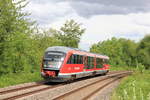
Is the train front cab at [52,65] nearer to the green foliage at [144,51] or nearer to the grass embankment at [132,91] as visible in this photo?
the grass embankment at [132,91]

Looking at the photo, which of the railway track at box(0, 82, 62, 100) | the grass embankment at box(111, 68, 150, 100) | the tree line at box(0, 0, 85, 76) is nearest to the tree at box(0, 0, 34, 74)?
the tree line at box(0, 0, 85, 76)

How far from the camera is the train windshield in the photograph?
1828cm

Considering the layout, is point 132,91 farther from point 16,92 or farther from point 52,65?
point 16,92

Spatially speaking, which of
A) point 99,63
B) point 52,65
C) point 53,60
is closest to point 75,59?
point 53,60

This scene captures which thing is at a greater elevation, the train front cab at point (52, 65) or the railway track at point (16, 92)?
the train front cab at point (52, 65)

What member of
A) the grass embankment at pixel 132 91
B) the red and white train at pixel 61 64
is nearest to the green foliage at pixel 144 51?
the grass embankment at pixel 132 91

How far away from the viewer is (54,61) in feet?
60.4

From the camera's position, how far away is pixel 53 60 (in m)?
18.5

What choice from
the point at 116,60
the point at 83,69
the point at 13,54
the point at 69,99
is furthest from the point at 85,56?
the point at 116,60

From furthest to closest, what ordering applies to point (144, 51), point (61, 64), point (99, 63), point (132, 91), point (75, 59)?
point (99, 63) → point (75, 59) → point (61, 64) → point (132, 91) → point (144, 51)

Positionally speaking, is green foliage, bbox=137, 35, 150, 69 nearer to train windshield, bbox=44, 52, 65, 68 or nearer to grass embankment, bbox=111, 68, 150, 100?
grass embankment, bbox=111, 68, 150, 100

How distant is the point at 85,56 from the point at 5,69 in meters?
7.67

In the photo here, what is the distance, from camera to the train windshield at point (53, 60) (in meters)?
18.3

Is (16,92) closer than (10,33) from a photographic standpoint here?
Yes
